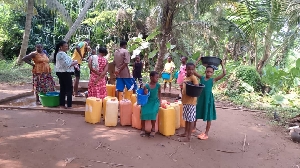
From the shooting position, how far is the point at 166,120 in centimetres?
483

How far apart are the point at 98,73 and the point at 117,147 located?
216 cm

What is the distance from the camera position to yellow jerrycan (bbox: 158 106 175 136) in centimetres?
483

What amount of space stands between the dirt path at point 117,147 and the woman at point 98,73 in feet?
2.22

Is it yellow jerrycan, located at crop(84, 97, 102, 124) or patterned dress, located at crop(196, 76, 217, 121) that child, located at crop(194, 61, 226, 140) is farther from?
yellow jerrycan, located at crop(84, 97, 102, 124)

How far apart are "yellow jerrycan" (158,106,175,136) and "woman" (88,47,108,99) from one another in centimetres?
170

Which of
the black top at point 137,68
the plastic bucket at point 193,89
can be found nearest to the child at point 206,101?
the plastic bucket at point 193,89

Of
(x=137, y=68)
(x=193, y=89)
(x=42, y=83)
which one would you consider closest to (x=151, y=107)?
(x=193, y=89)

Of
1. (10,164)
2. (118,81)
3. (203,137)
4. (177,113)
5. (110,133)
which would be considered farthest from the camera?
(118,81)

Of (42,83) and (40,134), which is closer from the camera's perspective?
(40,134)

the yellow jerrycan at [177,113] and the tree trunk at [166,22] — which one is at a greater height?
the tree trunk at [166,22]

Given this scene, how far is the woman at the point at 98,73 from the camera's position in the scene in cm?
591

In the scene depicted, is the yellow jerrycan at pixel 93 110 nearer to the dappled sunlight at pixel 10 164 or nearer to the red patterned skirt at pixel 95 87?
the red patterned skirt at pixel 95 87

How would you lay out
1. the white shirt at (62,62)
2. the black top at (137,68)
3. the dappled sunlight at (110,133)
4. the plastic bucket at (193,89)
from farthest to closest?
1. the black top at (137,68)
2. the white shirt at (62,62)
3. the dappled sunlight at (110,133)
4. the plastic bucket at (193,89)

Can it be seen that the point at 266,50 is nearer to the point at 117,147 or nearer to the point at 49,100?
the point at 49,100
